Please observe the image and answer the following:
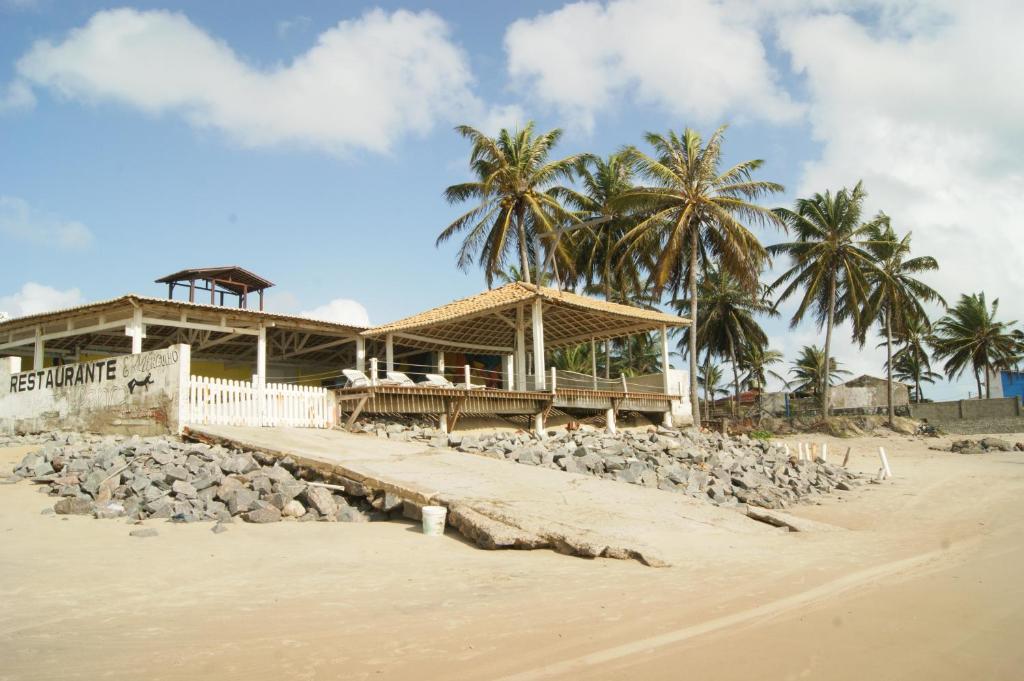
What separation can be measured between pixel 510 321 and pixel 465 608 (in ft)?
52.9

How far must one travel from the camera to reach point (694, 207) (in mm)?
25406

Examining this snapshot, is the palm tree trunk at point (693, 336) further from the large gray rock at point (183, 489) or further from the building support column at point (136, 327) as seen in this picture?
the large gray rock at point (183, 489)

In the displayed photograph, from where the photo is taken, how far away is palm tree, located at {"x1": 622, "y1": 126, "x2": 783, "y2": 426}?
2477cm

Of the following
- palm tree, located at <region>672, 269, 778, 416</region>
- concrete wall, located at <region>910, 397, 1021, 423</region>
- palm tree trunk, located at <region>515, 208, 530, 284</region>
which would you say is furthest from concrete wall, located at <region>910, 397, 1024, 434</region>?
palm tree trunk, located at <region>515, 208, 530, 284</region>

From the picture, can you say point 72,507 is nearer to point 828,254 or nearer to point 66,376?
point 66,376

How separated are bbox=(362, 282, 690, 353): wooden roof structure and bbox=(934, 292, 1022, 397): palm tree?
29.0m

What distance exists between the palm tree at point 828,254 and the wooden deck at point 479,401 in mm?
A: 12398

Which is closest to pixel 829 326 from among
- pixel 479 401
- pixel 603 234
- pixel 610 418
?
pixel 603 234

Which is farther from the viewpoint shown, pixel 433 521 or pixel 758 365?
pixel 758 365

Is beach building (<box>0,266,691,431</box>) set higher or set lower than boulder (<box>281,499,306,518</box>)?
higher

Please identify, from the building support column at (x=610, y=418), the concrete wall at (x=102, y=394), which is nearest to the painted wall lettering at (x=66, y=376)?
the concrete wall at (x=102, y=394)

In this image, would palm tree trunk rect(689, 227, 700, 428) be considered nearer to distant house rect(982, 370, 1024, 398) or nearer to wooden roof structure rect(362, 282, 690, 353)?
wooden roof structure rect(362, 282, 690, 353)

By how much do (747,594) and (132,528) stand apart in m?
6.21

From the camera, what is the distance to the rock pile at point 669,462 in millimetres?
12642
